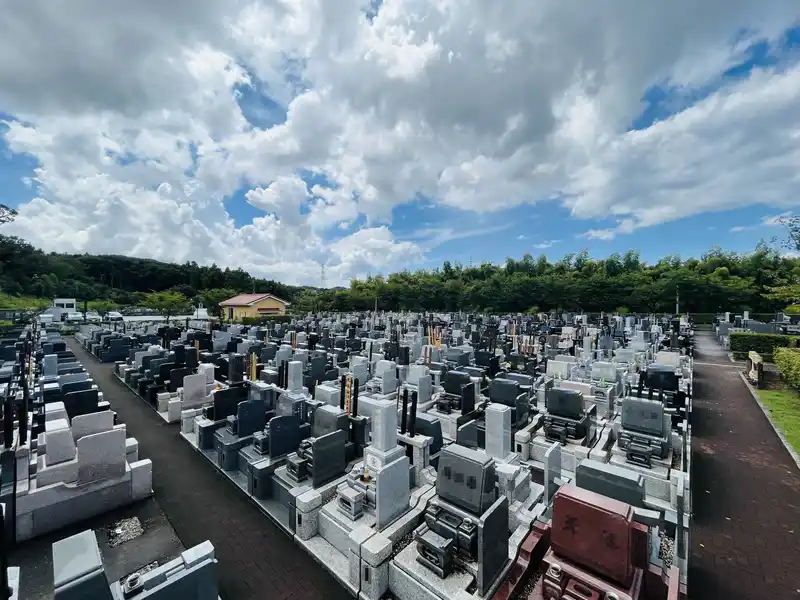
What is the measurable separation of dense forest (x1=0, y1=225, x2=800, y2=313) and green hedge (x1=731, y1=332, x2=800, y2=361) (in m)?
12.6

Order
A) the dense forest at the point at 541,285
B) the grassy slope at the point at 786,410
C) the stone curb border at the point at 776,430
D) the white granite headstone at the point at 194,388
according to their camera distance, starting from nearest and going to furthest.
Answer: the stone curb border at the point at 776,430 → the grassy slope at the point at 786,410 → the white granite headstone at the point at 194,388 → the dense forest at the point at 541,285

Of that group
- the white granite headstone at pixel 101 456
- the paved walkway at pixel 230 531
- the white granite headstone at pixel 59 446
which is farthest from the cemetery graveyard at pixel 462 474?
the white granite headstone at pixel 59 446

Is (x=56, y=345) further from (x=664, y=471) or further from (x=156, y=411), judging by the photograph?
(x=664, y=471)

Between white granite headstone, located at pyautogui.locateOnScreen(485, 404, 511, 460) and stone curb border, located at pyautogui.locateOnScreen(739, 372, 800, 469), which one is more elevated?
white granite headstone, located at pyautogui.locateOnScreen(485, 404, 511, 460)

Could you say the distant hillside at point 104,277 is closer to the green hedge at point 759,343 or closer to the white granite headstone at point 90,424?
the white granite headstone at point 90,424

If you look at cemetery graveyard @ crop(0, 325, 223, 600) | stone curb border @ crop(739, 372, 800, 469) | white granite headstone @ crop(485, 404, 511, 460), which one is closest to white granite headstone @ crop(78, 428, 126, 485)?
cemetery graveyard @ crop(0, 325, 223, 600)

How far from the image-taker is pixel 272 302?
195 ft

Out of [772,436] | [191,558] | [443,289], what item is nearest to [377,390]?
[191,558]

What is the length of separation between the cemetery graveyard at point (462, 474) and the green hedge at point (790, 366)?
22.6 feet

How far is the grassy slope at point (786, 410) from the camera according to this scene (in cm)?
1024

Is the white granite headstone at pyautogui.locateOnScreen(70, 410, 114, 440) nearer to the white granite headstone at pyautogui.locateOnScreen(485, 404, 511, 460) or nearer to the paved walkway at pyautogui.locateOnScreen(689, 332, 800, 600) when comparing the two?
the white granite headstone at pyautogui.locateOnScreen(485, 404, 511, 460)

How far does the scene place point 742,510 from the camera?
689 centimetres

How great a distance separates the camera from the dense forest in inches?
1719

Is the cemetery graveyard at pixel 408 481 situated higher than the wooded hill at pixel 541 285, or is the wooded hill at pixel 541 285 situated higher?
the wooded hill at pixel 541 285
